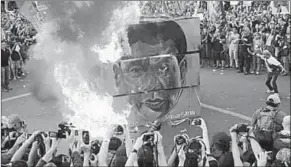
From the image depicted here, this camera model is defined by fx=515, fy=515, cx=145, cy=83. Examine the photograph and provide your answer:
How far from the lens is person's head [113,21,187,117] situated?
24.0 ft

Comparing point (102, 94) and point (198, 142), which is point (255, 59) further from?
point (198, 142)

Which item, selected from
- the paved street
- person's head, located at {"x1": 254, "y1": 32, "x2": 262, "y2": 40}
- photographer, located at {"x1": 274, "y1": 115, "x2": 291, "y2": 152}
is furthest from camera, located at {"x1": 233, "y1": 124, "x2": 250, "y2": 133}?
person's head, located at {"x1": 254, "y1": 32, "x2": 262, "y2": 40}

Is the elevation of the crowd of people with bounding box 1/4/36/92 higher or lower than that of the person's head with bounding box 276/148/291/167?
higher

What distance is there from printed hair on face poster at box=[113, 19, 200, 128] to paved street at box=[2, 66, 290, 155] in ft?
2.18

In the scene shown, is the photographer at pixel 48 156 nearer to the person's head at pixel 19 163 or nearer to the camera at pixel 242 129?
the person's head at pixel 19 163

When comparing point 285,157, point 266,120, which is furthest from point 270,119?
point 285,157

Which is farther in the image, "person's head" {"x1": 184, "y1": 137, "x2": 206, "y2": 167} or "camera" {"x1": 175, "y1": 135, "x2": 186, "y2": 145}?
"camera" {"x1": 175, "y1": 135, "x2": 186, "y2": 145}

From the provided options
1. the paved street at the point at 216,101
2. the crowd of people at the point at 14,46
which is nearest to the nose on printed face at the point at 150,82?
the paved street at the point at 216,101

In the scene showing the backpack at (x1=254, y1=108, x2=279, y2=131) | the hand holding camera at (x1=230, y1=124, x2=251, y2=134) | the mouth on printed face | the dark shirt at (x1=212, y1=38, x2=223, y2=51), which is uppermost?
the dark shirt at (x1=212, y1=38, x2=223, y2=51)

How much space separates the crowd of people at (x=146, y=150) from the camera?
390 centimetres

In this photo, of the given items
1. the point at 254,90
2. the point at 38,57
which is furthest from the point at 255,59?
the point at 38,57

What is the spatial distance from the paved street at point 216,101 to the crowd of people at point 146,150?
2.34 metres

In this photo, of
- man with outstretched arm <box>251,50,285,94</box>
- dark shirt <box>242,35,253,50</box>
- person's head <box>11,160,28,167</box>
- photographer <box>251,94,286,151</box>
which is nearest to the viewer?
person's head <box>11,160,28,167</box>

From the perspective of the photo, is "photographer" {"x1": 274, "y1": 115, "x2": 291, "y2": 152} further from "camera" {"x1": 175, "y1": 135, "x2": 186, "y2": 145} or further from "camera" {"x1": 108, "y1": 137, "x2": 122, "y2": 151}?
"camera" {"x1": 108, "y1": 137, "x2": 122, "y2": 151}
